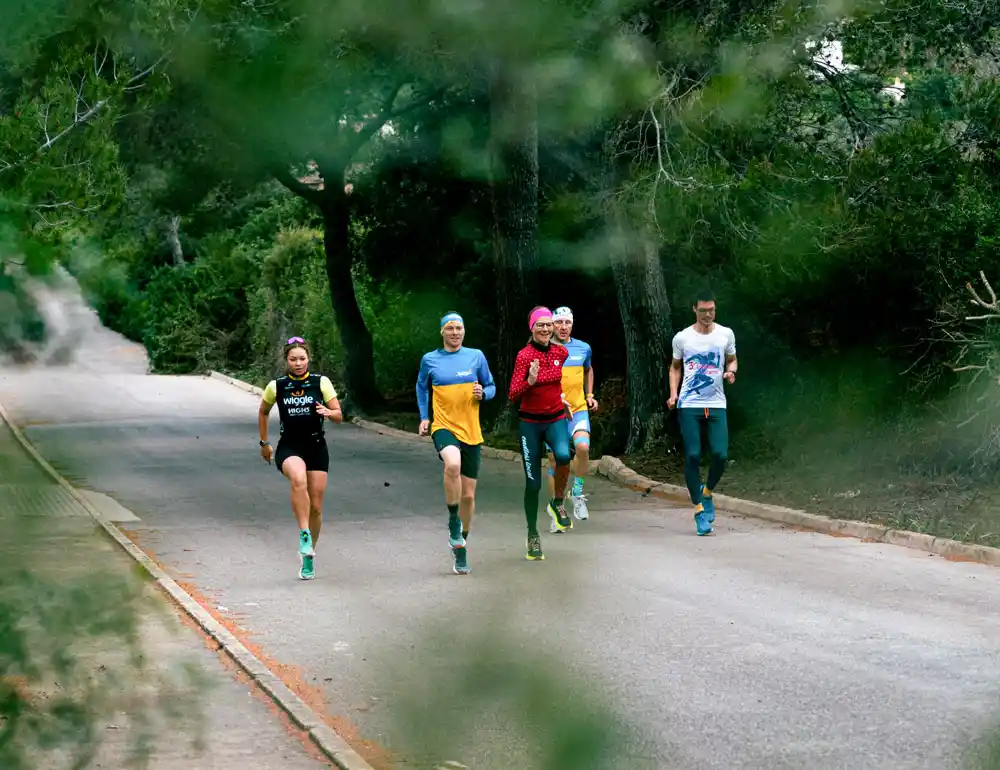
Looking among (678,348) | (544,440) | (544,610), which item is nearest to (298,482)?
(544,440)

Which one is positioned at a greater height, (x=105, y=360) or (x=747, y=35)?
(x=747, y=35)

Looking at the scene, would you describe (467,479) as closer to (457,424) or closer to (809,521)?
(457,424)

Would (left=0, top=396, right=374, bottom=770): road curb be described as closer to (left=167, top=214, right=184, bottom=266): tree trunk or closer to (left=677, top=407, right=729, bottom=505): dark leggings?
(left=167, top=214, right=184, bottom=266): tree trunk

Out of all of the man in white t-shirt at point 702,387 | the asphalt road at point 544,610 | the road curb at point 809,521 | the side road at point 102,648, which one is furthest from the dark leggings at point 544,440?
the side road at point 102,648

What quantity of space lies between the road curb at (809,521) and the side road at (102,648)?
34.9ft

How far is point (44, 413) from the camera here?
162cm

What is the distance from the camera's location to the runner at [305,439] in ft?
37.7

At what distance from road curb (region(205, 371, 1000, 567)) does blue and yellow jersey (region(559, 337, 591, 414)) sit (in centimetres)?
239

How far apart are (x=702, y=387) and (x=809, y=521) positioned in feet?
6.39

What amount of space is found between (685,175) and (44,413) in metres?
3.51

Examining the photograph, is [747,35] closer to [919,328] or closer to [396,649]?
[396,649]

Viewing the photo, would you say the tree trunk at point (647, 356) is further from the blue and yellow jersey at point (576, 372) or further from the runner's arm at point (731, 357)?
the runner's arm at point (731, 357)

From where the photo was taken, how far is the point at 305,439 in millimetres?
11664

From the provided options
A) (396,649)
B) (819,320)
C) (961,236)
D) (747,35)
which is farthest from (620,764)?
(819,320)
